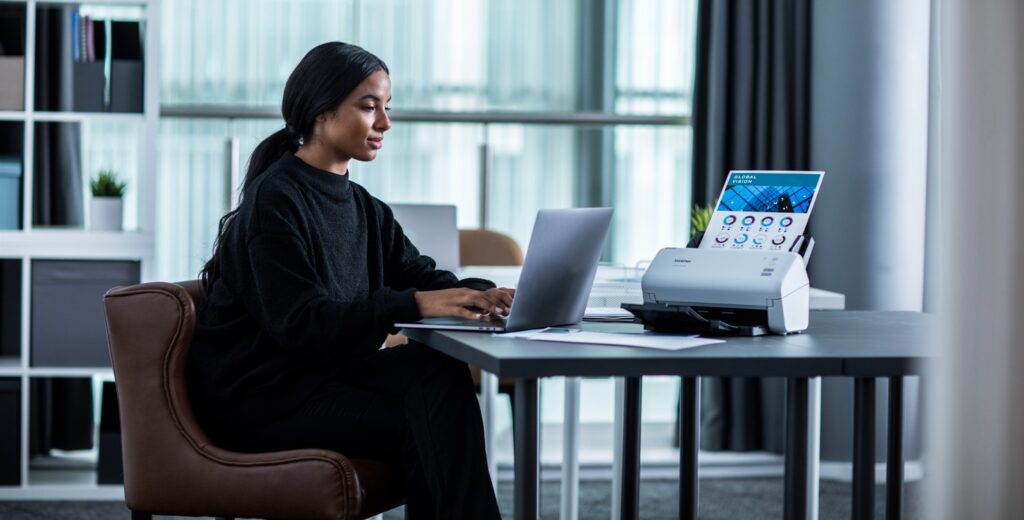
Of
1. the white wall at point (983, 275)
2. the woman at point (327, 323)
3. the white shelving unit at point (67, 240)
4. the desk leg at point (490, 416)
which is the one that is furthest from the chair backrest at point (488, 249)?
the white wall at point (983, 275)

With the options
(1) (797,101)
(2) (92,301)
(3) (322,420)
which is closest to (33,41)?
(2) (92,301)

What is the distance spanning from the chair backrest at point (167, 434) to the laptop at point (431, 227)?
1.08 m

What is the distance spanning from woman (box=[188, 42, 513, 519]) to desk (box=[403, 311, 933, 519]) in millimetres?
117

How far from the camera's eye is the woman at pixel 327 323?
180cm

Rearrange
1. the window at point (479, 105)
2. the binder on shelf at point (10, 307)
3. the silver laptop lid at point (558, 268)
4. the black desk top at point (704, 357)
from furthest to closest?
the window at point (479, 105)
the binder on shelf at point (10, 307)
the silver laptop lid at point (558, 268)
the black desk top at point (704, 357)

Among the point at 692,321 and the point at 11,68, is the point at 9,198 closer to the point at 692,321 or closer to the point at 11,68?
the point at 11,68

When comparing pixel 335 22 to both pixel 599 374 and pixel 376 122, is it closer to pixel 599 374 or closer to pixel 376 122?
pixel 376 122

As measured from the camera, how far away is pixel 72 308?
3328 millimetres

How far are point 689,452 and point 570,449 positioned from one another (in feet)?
1.14

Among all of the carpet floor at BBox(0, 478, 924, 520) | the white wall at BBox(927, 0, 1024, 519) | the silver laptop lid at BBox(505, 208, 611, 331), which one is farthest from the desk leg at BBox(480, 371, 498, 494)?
the white wall at BBox(927, 0, 1024, 519)

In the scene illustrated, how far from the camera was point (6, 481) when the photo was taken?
3316 mm

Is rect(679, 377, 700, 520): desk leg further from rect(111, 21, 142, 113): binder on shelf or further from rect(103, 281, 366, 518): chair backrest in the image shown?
rect(111, 21, 142, 113): binder on shelf

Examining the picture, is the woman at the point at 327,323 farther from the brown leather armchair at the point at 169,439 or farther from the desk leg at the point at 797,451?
the desk leg at the point at 797,451

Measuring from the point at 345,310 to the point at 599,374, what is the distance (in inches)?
18.6
